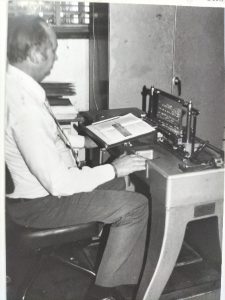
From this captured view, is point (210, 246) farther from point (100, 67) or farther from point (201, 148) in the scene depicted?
point (100, 67)

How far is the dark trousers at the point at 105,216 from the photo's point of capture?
1.74m

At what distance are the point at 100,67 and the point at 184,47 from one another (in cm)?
57

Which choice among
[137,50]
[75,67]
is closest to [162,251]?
[137,50]

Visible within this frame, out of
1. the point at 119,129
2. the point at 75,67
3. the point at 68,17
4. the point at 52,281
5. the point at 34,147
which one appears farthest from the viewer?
the point at 75,67

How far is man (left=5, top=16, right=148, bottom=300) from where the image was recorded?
1.54 m

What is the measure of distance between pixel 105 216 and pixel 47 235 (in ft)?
0.84

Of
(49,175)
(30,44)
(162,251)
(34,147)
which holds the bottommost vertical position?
(162,251)

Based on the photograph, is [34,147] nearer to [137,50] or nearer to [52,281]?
[52,281]

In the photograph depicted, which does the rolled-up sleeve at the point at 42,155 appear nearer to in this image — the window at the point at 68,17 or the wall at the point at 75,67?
the window at the point at 68,17

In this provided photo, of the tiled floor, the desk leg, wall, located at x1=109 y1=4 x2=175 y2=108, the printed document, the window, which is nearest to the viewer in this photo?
the desk leg

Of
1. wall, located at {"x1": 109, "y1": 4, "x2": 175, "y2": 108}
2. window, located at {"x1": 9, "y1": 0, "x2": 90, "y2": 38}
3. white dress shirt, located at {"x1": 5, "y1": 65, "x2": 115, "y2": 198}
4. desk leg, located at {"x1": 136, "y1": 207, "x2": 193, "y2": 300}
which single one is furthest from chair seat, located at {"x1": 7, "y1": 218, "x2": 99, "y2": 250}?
window, located at {"x1": 9, "y1": 0, "x2": 90, "y2": 38}

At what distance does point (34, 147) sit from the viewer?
5.00 feet

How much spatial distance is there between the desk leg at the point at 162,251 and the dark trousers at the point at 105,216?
0.30 feet

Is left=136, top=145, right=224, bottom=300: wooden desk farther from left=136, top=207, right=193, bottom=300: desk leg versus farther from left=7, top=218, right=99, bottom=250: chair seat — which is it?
left=7, top=218, right=99, bottom=250: chair seat
